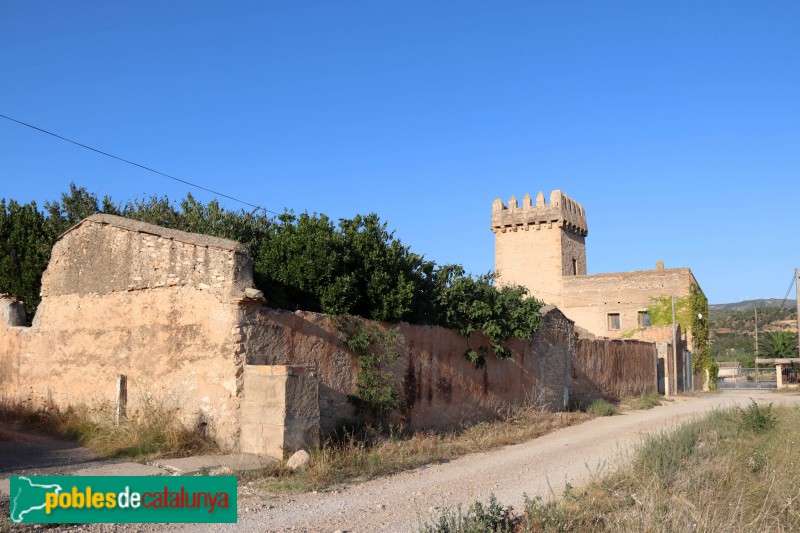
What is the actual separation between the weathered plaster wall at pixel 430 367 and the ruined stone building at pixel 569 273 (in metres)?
Result: 17.5

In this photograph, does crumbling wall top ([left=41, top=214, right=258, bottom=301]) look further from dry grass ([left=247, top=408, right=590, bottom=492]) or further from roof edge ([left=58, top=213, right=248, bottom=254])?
dry grass ([left=247, top=408, right=590, bottom=492])

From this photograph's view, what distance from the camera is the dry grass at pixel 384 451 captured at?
28.0 ft

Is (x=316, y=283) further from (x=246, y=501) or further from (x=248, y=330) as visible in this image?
(x=246, y=501)

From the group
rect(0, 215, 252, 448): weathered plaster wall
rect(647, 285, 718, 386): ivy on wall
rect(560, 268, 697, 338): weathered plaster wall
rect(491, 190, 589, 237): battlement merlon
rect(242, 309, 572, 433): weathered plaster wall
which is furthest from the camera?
rect(491, 190, 589, 237): battlement merlon

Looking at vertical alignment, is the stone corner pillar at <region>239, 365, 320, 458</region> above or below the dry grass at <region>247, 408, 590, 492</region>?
above

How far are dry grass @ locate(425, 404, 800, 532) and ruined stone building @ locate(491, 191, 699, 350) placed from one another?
25.5 m

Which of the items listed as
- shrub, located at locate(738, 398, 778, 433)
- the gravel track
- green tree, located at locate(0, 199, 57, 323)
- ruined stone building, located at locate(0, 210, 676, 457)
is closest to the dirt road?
the gravel track

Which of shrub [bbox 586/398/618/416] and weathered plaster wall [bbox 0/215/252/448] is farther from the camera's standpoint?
shrub [bbox 586/398/618/416]

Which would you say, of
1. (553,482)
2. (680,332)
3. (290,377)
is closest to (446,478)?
(553,482)

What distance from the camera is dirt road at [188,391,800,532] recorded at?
22.0 feet

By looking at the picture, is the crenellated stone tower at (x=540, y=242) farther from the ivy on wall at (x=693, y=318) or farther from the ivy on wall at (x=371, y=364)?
the ivy on wall at (x=371, y=364)

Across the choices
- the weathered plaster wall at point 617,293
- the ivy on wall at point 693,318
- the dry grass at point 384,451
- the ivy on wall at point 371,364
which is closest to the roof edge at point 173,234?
the ivy on wall at point 371,364

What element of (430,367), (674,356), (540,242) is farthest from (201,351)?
(540,242)

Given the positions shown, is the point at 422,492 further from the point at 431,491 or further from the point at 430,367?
the point at 430,367
